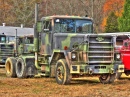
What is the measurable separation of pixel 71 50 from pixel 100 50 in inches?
42.8

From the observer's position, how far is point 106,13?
71.8 meters

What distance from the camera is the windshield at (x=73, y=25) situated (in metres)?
16.0

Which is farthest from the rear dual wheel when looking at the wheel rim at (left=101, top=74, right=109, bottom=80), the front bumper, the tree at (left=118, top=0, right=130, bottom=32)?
the tree at (left=118, top=0, right=130, bottom=32)

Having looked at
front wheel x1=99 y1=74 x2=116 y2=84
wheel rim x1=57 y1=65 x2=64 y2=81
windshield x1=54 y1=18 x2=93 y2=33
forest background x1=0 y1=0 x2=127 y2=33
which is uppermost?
forest background x1=0 y1=0 x2=127 y2=33

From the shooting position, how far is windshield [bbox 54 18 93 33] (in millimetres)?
16016

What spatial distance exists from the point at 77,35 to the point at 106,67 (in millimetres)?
1640

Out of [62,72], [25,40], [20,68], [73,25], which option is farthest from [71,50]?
[25,40]

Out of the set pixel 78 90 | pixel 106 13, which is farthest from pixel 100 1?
pixel 78 90

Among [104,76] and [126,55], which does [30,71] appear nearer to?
[104,76]

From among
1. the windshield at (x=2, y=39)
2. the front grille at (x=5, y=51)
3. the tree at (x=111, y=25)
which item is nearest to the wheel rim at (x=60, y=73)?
the front grille at (x=5, y=51)

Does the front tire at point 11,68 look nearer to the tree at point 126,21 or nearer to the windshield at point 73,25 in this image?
the windshield at point 73,25

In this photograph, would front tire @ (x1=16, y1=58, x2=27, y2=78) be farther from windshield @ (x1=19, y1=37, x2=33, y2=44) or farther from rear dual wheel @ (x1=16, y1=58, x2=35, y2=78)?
windshield @ (x1=19, y1=37, x2=33, y2=44)

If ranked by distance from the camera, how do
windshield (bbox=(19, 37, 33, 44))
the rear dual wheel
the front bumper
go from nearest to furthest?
1. the front bumper
2. the rear dual wheel
3. windshield (bbox=(19, 37, 33, 44))

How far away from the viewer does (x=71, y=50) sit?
1477 cm
